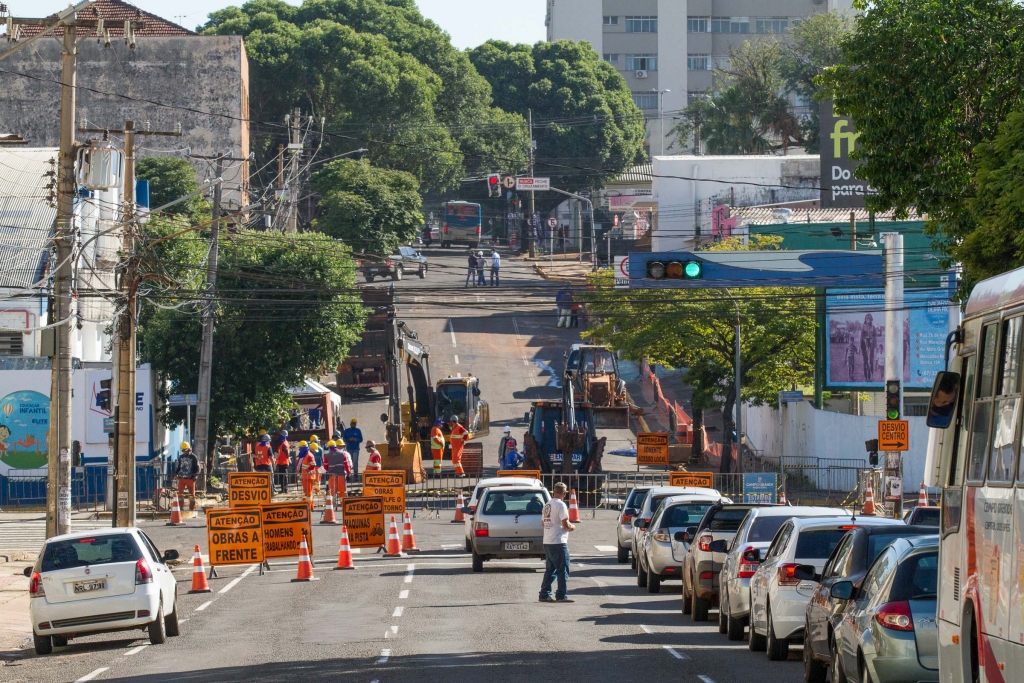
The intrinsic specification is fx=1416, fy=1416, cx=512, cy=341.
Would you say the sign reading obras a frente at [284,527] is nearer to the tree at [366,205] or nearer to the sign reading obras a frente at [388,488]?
the sign reading obras a frente at [388,488]

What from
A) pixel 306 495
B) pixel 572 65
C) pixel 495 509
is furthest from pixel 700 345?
pixel 572 65

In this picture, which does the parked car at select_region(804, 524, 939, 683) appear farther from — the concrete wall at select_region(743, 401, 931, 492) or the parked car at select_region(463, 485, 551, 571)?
the concrete wall at select_region(743, 401, 931, 492)

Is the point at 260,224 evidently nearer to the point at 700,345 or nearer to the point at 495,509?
the point at 700,345

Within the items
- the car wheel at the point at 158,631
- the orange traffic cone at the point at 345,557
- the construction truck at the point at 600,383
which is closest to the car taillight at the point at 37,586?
the car wheel at the point at 158,631

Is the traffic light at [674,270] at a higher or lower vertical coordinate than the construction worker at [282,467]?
higher

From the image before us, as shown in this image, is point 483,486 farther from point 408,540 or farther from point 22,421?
point 22,421

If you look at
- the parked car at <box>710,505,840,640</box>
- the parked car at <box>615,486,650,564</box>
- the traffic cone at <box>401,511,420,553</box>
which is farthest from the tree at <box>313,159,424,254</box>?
the parked car at <box>710,505,840,640</box>

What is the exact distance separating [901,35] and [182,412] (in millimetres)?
32952

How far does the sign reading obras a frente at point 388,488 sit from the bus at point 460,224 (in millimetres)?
57677

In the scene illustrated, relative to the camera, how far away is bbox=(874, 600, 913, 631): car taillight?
1059 cm

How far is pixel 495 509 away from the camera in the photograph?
998 inches

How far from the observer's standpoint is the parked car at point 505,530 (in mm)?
25125

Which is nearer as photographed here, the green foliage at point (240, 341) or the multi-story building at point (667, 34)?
the green foliage at point (240, 341)

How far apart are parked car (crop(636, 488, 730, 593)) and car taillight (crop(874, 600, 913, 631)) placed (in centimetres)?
1036
